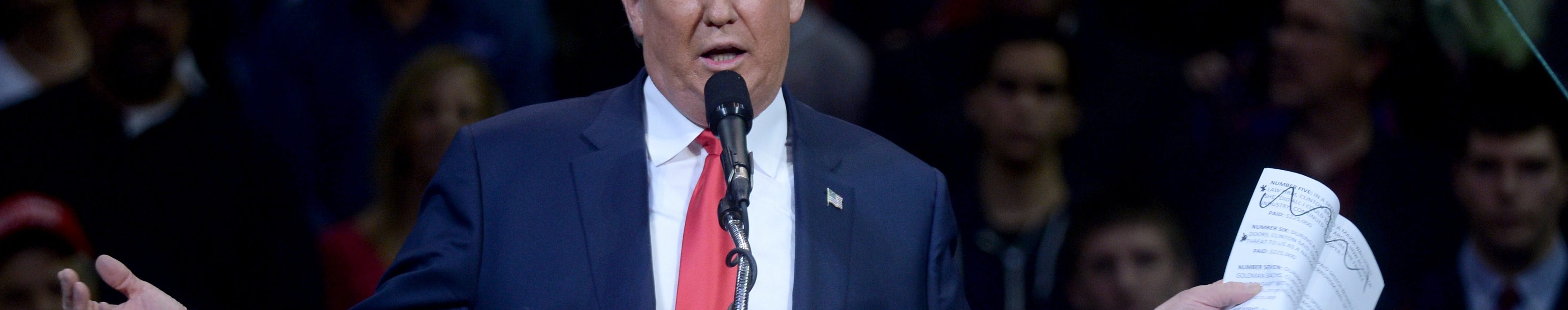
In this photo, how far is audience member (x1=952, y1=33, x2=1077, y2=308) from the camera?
2.96m

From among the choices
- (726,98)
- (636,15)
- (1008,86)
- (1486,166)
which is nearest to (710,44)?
(636,15)

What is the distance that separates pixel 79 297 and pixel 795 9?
0.87 m

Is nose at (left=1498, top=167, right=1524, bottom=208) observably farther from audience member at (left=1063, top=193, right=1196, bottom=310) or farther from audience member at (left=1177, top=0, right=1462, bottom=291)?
audience member at (left=1063, top=193, right=1196, bottom=310)

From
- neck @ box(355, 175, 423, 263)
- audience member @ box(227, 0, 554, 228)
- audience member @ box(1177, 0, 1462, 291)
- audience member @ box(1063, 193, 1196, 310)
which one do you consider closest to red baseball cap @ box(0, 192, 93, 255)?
audience member @ box(227, 0, 554, 228)

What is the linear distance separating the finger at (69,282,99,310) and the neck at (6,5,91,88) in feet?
5.43

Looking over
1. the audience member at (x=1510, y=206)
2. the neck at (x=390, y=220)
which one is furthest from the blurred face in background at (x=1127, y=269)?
the neck at (x=390, y=220)

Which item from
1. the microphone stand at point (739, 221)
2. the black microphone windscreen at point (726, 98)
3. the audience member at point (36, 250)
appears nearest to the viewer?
the microphone stand at point (739, 221)

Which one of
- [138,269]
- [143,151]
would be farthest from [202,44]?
[138,269]

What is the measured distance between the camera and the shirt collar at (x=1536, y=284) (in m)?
2.86

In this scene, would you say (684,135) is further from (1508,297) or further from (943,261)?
(1508,297)

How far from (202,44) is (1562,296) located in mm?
3011

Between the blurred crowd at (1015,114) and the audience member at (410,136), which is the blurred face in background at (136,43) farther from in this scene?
the audience member at (410,136)

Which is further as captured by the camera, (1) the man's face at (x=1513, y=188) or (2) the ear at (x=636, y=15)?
(1) the man's face at (x=1513, y=188)

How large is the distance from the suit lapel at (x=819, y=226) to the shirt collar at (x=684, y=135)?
3 centimetres
